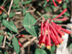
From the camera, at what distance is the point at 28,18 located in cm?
59

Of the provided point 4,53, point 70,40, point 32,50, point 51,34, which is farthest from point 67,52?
point 32,50

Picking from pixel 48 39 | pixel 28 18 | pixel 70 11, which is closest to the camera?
pixel 28 18

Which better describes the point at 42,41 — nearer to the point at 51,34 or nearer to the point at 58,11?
the point at 51,34

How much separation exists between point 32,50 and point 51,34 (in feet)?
4.45

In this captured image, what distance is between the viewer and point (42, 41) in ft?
2.21

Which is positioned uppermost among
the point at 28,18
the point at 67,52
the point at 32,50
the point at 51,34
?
the point at 28,18

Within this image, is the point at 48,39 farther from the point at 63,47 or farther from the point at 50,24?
the point at 63,47

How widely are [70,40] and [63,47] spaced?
9.1 inches

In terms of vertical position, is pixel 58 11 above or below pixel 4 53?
above

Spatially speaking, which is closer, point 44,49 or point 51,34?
point 51,34

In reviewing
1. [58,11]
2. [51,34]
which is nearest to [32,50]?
[58,11]

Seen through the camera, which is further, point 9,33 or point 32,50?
point 32,50

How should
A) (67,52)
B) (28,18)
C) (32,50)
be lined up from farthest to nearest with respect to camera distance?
(32,50)
(67,52)
(28,18)

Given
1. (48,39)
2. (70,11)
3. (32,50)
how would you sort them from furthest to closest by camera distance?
1. (32,50)
2. (70,11)
3. (48,39)
